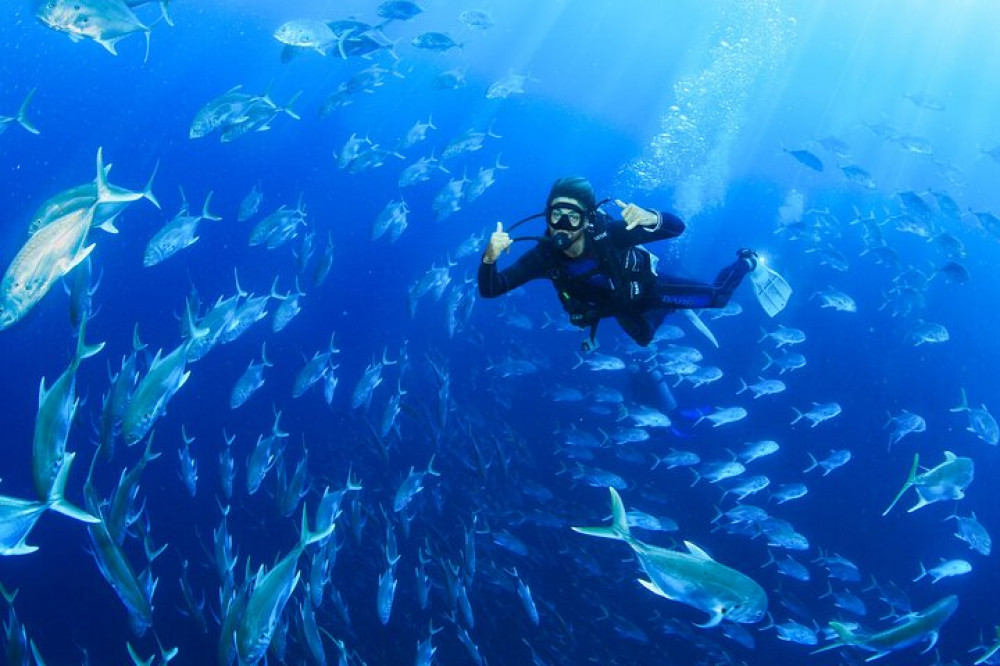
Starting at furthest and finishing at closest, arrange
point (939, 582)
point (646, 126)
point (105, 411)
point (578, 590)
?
point (646, 126) < point (939, 582) < point (578, 590) < point (105, 411)

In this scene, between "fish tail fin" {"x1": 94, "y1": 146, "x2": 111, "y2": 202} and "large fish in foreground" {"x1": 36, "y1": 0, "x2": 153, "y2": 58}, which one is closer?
"fish tail fin" {"x1": 94, "y1": 146, "x2": 111, "y2": 202}

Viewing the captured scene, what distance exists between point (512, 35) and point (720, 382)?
167 feet

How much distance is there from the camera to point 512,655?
859 centimetres

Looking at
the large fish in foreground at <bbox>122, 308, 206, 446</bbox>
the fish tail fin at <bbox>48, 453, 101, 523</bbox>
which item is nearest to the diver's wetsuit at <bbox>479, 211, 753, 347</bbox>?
the large fish in foreground at <bbox>122, 308, 206, 446</bbox>

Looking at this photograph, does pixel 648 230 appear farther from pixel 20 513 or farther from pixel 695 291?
pixel 20 513

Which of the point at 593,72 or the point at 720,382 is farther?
the point at 593,72

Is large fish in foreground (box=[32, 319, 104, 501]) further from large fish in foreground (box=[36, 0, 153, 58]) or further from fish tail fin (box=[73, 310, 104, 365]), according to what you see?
large fish in foreground (box=[36, 0, 153, 58])

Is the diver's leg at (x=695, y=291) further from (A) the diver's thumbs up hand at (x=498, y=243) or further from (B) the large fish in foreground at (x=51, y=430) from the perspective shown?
(B) the large fish in foreground at (x=51, y=430)

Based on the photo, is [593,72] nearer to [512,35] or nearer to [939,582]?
[512,35]

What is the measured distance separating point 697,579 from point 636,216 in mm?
2355

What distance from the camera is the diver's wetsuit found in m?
4.23

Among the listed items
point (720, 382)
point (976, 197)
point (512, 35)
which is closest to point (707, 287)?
point (720, 382)

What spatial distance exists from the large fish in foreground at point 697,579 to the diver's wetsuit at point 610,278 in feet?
4.90

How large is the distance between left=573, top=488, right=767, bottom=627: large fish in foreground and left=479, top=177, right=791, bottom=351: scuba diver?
1511mm
